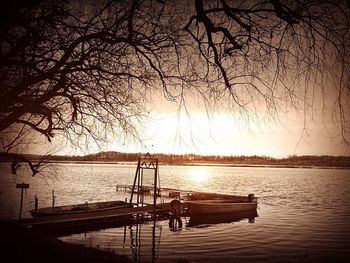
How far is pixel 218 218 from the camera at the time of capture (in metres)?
37.5

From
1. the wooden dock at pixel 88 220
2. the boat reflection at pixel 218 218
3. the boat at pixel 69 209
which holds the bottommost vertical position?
the boat reflection at pixel 218 218

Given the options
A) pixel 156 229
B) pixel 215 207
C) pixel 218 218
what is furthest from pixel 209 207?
pixel 156 229

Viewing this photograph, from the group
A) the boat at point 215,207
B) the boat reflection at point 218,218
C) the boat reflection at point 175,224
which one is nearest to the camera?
the boat reflection at point 175,224

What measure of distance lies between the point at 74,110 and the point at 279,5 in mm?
4636

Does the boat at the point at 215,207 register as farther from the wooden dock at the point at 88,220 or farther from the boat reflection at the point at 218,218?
the wooden dock at the point at 88,220

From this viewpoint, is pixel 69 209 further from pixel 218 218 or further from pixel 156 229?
pixel 218 218

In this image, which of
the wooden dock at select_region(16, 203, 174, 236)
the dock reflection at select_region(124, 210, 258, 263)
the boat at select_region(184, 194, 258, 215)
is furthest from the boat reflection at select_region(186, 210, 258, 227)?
the wooden dock at select_region(16, 203, 174, 236)

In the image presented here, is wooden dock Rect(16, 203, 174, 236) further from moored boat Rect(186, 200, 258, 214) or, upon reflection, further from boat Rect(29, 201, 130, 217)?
moored boat Rect(186, 200, 258, 214)

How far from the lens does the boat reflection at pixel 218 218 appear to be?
113 ft

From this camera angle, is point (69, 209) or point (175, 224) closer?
point (69, 209)

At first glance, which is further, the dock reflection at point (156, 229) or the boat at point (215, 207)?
the boat at point (215, 207)

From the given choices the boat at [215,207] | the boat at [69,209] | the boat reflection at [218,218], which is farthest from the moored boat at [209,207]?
the boat at [69,209]

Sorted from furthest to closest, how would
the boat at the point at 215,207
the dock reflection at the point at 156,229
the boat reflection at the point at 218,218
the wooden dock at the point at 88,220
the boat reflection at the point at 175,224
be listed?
the boat at the point at 215,207 < the boat reflection at the point at 218,218 < the boat reflection at the point at 175,224 < the wooden dock at the point at 88,220 < the dock reflection at the point at 156,229

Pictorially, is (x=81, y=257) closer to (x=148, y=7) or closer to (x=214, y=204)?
(x=148, y=7)
